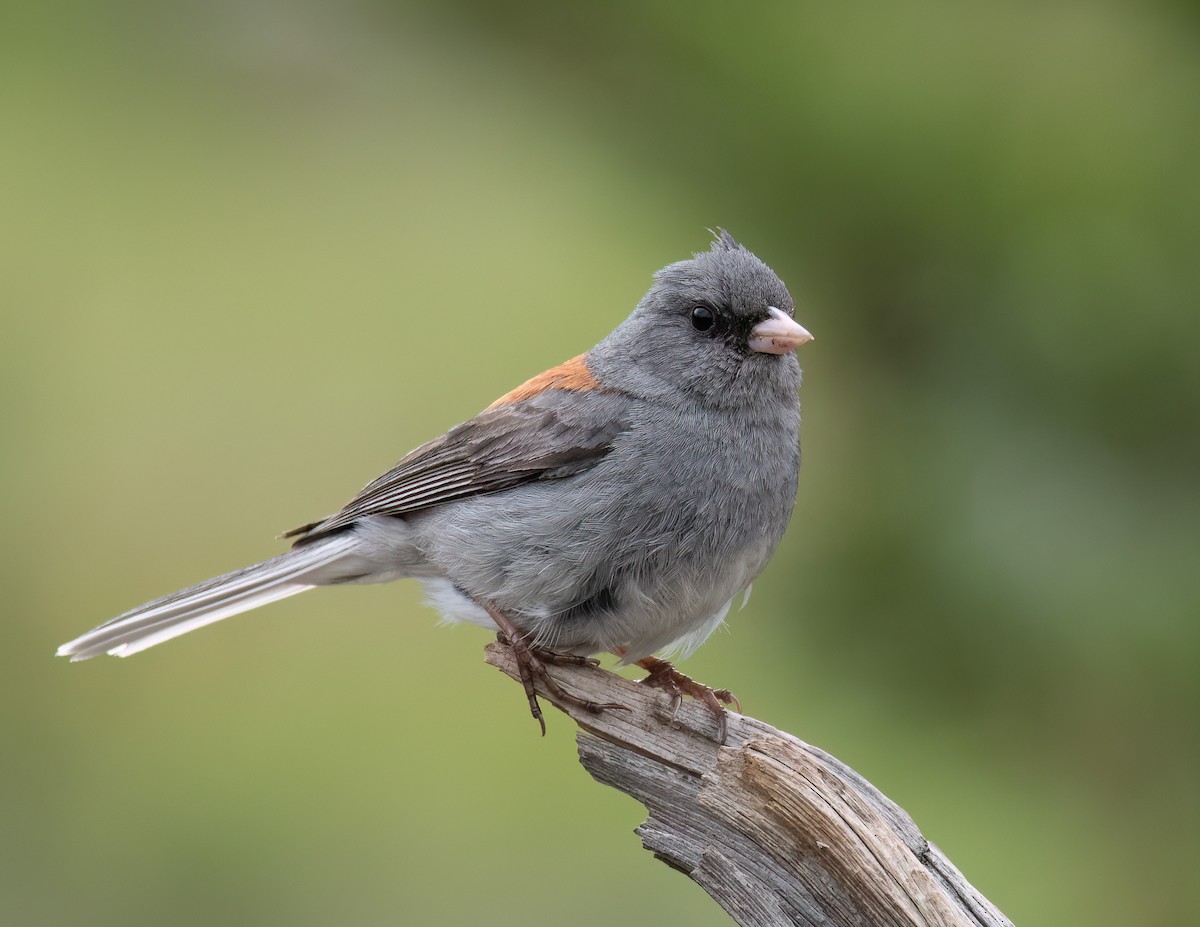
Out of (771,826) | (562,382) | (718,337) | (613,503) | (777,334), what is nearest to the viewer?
(771,826)

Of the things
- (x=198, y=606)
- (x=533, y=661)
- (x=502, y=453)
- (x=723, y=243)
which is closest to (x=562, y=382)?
(x=502, y=453)

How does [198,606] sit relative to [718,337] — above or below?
below

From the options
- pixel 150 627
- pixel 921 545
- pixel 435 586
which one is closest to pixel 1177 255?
pixel 921 545

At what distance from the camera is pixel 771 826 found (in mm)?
2002

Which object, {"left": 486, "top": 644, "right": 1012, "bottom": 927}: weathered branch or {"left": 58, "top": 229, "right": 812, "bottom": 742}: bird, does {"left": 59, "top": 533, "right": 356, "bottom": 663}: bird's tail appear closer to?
{"left": 58, "top": 229, "right": 812, "bottom": 742}: bird

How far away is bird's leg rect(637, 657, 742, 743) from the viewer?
7.37 feet

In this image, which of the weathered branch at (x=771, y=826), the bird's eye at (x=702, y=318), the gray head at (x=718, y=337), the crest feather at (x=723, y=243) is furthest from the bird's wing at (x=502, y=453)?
the weathered branch at (x=771, y=826)

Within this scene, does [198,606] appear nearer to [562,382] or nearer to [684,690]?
[562,382]

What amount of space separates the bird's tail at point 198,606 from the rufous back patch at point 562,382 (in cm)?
53

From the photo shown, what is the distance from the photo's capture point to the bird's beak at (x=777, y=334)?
242 centimetres

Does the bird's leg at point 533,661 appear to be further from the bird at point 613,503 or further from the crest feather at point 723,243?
the crest feather at point 723,243

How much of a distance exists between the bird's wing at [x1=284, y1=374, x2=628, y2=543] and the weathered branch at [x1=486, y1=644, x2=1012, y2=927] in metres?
0.55

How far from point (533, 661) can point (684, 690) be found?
33 centimetres

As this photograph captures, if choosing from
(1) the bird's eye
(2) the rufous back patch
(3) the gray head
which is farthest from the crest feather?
(2) the rufous back patch
